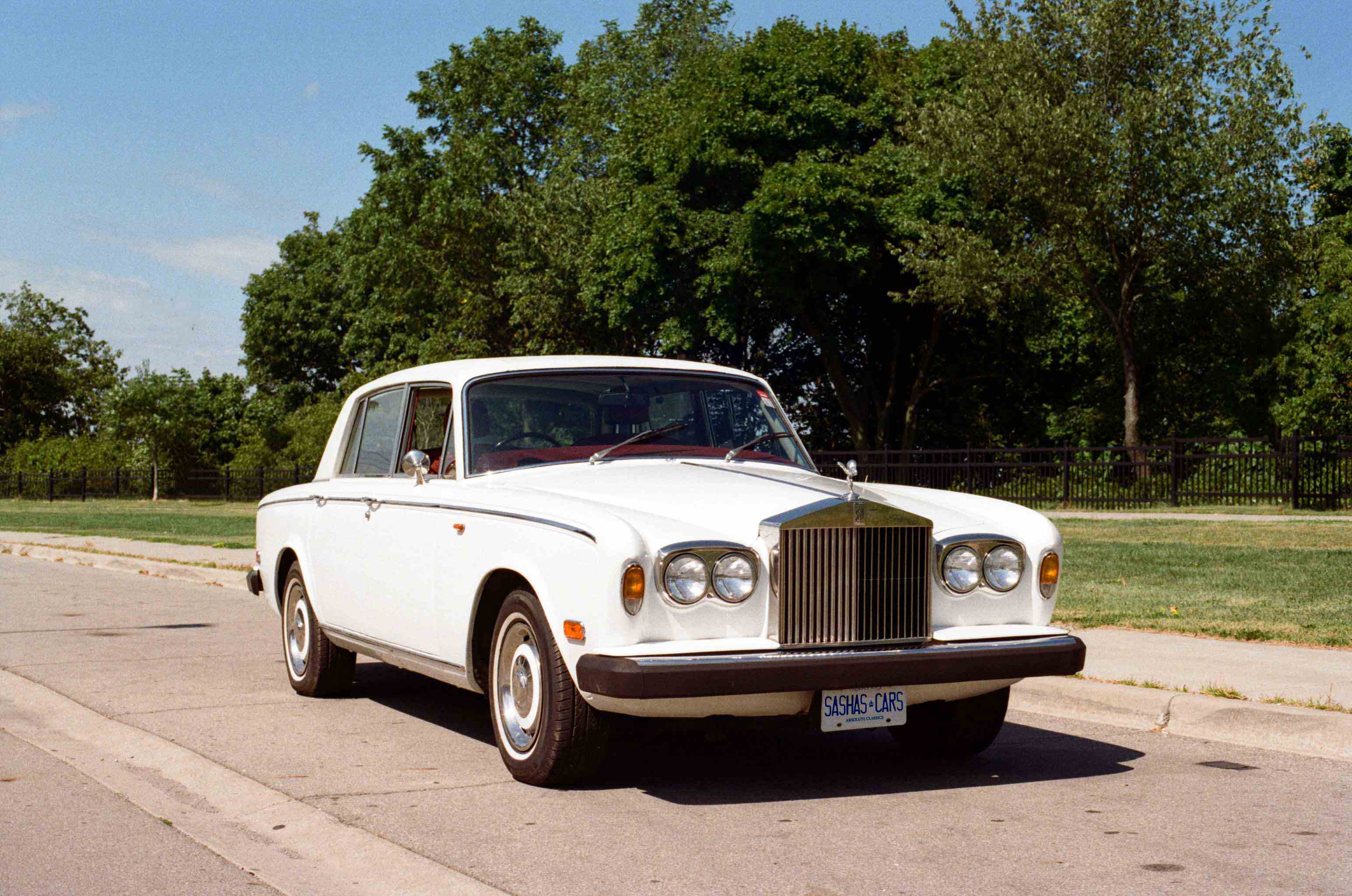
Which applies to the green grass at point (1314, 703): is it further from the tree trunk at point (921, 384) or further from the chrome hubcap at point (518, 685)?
the tree trunk at point (921, 384)

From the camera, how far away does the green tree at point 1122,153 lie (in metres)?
34.0

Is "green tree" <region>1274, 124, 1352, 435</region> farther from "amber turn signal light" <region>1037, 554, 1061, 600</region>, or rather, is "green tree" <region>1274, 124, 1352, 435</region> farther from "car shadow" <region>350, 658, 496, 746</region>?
"amber turn signal light" <region>1037, 554, 1061, 600</region>

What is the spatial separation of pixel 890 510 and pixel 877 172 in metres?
34.3

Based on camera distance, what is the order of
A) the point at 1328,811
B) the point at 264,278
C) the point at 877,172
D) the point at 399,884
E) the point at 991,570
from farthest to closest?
1. the point at 264,278
2. the point at 877,172
3. the point at 991,570
4. the point at 1328,811
5. the point at 399,884

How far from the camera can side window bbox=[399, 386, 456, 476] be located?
727 centimetres

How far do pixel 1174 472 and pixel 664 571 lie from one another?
91.9ft

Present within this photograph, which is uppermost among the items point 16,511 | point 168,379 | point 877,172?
point 877,172

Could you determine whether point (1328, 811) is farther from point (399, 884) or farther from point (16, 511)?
point (16, 511)

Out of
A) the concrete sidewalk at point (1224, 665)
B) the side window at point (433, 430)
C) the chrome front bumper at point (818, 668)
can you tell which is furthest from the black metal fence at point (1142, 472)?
the chrome front bumper at point (818, 668)

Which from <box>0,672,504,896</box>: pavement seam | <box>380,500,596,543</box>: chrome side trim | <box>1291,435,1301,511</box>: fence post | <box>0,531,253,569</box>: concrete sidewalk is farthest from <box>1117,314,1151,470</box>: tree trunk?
<box>0,672,504,896</box>: pavement seam

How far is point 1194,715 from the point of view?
733cm

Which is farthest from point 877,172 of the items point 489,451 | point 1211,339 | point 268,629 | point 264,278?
point 264,278

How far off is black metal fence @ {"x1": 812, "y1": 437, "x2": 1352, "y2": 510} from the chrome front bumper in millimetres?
22839

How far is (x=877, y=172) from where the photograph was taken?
3912 centimetres
